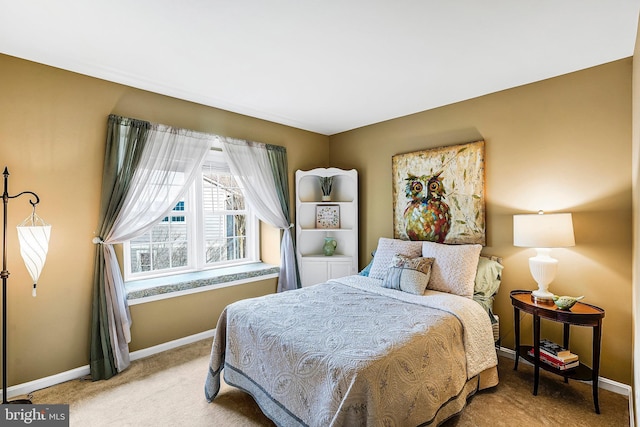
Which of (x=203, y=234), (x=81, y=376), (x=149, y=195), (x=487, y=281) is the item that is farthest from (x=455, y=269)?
(x=81, y=376)

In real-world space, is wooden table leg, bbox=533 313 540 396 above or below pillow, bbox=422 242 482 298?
below

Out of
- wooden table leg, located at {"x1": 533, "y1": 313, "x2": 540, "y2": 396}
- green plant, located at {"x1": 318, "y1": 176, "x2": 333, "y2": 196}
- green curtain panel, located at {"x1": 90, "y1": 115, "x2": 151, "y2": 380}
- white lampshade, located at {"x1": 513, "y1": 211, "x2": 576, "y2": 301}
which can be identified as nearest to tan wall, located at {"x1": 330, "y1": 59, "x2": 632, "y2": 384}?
white lampshade, located at {"x1": 513, "y1": 211, "x2": 576, "y2": 301}

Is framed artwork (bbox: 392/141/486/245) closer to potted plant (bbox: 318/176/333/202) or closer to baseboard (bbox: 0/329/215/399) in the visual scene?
potted plant (bbox: 318/176/333/202)

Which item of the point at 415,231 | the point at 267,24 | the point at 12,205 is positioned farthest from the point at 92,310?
the point at 415,231

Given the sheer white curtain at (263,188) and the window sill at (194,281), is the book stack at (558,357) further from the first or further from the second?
the window sill at (194,281)

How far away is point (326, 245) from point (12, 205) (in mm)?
3062

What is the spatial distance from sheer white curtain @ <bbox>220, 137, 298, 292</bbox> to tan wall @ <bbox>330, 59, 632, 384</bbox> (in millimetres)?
1980

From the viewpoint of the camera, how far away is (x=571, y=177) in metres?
2.52

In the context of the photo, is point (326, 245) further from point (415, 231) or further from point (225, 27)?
point (225, 27)

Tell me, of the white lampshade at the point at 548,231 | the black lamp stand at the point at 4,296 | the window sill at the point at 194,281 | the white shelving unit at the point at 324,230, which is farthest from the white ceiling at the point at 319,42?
the window sill at the point at 194,281

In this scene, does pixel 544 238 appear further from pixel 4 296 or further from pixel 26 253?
pixel 4 296

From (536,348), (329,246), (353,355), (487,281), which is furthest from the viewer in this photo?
(329,246)

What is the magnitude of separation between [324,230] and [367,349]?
249 centimetres

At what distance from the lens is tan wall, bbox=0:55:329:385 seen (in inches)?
88.7
